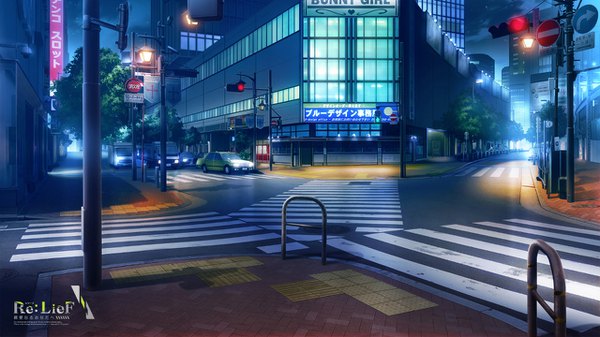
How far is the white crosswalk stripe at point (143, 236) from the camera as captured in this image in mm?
8977

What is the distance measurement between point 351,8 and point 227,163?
25.5 meters

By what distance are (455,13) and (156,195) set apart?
385 feet

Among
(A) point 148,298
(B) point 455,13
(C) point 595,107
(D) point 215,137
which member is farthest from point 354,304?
(B) point 455,13

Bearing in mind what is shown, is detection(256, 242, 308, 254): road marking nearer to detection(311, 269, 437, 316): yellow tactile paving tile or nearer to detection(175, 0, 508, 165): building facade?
detection(311, 269, 437, 316): yellow tactile paving tile

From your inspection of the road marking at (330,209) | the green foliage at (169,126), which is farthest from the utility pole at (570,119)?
the green foliage at (169,126)

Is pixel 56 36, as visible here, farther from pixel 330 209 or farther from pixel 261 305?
pixel 261 305

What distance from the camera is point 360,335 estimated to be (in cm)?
472

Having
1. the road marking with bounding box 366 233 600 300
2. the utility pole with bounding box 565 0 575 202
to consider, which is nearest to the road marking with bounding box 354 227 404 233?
the road marking with bounding box 366 233 600 300

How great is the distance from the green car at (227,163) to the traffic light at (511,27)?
2267cm

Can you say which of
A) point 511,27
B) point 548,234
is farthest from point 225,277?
point 511,27

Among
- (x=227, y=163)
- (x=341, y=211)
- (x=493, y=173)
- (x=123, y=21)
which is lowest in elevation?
(x=341, y=211)

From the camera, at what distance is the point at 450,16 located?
116 meters

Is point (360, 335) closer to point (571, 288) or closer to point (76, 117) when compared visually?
point (571, 288)

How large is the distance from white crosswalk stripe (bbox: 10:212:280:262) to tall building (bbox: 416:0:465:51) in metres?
109
